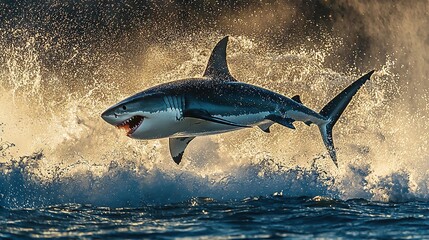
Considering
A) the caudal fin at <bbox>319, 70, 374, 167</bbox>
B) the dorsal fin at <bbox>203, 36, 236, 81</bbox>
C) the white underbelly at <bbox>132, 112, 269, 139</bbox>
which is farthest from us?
the caudal fin at <bbox>319, 70, 374, 167</bbox>

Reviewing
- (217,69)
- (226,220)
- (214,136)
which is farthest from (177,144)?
(214,136)

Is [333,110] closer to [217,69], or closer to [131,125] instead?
[217,69]

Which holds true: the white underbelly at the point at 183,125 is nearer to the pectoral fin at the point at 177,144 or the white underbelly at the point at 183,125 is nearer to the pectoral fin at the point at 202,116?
the pectoral fin at the point at 202,116

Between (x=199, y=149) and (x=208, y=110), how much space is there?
14.2ft

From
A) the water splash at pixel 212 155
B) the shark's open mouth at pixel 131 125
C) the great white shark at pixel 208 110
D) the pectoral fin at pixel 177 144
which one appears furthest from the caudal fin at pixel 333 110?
the shark's open mouth at pixel 131 125

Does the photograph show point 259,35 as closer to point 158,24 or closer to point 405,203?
point 158,24

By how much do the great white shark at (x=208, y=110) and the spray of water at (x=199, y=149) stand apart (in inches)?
65.3

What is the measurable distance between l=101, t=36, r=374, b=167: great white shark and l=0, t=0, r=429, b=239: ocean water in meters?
1.33

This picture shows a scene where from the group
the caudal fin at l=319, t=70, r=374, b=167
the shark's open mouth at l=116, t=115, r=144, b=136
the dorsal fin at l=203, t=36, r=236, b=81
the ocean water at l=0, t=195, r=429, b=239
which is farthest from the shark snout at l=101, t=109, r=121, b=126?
the caudal fin at l=319, t=70, r=374, b=167

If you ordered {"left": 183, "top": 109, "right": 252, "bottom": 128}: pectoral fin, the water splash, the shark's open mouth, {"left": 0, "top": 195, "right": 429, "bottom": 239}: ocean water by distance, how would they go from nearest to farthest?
{"left": 0, "top": 195, "right": 429, "bottom": 239}: ocean water
the shark's open mouth
{"left": 183, "top": 109, "right": 252, "bottom": 128}: pectoral fin
the water splash

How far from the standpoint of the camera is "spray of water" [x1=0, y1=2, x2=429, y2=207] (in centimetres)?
1500

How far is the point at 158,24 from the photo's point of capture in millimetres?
29047

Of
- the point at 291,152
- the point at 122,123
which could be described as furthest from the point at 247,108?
the point at 291,152

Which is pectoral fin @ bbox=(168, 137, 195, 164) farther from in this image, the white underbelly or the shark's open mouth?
the shark's open mouth
